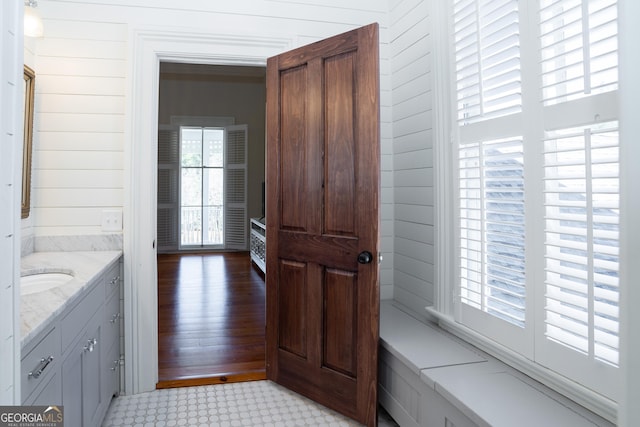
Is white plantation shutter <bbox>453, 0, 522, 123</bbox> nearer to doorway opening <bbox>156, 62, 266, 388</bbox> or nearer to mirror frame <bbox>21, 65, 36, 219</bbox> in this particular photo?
mirror frame <bbox>21, 65, 36, 219</bbox>

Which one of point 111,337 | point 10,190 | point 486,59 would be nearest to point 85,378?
point 111,337

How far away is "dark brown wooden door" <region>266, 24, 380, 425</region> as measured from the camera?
2223 millimetres

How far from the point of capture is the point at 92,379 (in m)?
1.93

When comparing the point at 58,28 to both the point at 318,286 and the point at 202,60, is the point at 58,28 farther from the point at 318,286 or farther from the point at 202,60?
the point at 318,286

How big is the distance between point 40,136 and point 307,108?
1.62m

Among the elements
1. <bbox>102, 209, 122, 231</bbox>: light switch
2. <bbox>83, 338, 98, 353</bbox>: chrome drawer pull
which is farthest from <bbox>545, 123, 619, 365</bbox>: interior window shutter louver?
<bbox>102, 209, 122, 231</bbox>: light switch

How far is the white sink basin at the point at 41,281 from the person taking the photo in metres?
1.94

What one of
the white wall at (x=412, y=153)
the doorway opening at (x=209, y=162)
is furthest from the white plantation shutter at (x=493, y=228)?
the doorway opening at (x=209, y=162)

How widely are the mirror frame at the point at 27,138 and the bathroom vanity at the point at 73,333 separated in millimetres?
328

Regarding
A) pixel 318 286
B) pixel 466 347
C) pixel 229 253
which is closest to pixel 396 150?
pixel 318 286

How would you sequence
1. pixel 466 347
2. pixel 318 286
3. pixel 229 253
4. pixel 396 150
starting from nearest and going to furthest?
pixel 466 347 → pixel 318 286 → pixel 396 150 → pixel 229 253

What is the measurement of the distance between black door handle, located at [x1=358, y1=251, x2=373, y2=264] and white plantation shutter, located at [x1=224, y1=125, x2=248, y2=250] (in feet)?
21.6

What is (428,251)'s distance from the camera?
2604 mm

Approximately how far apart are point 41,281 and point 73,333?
0.58 m
